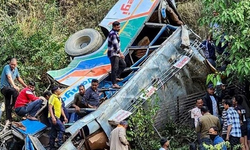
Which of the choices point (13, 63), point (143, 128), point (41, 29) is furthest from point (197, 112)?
point (41, 29)

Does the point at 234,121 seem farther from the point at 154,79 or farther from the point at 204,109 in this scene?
the point at 154,79

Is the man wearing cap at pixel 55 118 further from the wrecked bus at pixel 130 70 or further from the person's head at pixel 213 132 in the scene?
the person's head at pixel 213 132

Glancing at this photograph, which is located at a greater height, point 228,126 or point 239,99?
point 239,99

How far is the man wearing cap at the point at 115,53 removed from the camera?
10742 mm

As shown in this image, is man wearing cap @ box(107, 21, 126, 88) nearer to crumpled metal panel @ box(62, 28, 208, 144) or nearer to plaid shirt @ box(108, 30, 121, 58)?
plaid shirt @ box(108, 30, 121, 58)

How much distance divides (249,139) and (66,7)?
10649 mm

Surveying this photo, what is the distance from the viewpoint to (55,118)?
31.9 feet

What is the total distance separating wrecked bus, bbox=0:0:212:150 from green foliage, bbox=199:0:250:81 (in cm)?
133

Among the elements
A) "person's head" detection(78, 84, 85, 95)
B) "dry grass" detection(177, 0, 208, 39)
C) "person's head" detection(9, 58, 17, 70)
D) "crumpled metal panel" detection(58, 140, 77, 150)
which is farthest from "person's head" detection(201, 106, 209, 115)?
"dry grass" detection(177, 0, 208, 39)

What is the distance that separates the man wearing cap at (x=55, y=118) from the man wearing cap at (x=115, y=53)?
1.53 m

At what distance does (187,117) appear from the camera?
11.5 meters

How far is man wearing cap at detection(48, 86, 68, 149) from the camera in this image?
9.71m

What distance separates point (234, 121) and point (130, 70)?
9.73ft

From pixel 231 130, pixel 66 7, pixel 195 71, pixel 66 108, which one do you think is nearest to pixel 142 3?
pixel 195 71
